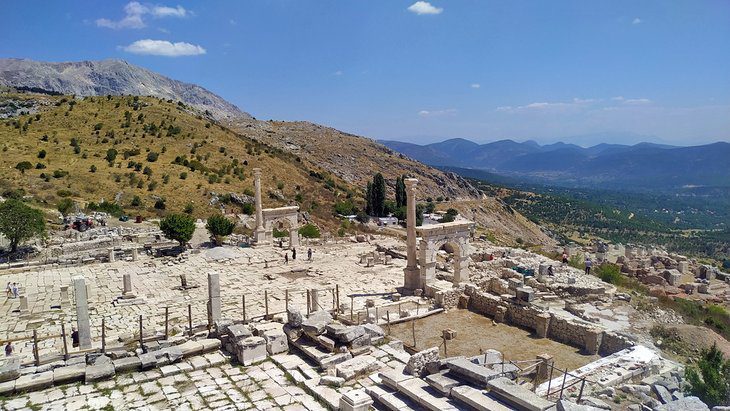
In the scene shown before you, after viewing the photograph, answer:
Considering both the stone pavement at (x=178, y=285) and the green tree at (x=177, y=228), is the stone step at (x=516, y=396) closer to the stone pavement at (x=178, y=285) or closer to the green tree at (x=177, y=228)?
the stone pavement at (x=178, y=285)

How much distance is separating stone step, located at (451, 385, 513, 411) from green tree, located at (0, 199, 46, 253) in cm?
2418

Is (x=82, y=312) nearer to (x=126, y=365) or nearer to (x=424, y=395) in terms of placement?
(x=126, y=365)

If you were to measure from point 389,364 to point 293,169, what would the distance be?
1993 inches

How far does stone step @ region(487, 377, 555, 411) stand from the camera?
7.25 meters

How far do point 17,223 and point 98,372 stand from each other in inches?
701

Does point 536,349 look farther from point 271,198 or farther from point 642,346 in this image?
point 271,198

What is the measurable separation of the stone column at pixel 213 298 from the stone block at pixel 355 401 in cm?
616

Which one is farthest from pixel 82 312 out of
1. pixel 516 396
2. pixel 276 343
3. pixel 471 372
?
pixel 516 396

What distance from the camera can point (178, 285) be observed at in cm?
2033

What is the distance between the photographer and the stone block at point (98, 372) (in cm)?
996

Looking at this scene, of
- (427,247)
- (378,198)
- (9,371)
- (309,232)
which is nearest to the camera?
(9,371)

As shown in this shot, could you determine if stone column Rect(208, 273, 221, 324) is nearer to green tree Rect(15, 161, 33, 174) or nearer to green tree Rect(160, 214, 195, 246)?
green tree Rect(160, 214, 195, 246)

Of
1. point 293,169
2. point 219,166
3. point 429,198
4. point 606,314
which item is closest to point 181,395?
point 606,314

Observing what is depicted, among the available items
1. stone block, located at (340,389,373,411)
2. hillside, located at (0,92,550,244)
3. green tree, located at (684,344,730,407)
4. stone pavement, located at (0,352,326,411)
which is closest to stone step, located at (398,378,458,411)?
stone block, located at (340,389,373,411)
